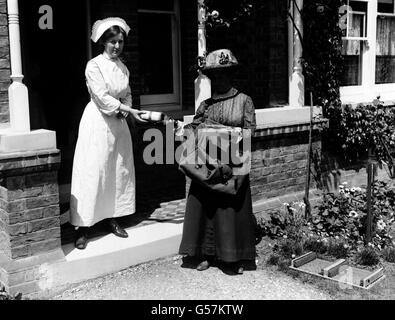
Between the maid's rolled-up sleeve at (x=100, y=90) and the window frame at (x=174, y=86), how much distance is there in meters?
2.70

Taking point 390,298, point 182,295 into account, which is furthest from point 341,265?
point 182,295

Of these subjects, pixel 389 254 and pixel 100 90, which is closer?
pixel 100 90

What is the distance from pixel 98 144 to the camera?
190 inches

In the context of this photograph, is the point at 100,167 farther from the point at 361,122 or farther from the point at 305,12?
the point at 361,122

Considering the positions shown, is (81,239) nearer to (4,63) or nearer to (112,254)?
(112,254)

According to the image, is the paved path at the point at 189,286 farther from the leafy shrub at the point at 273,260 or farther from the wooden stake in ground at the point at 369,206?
the wooden stake in ground at the point at 369,206

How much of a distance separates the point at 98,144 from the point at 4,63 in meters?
1.13

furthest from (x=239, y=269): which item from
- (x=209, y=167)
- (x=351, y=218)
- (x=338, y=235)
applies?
(x=351, y=218)

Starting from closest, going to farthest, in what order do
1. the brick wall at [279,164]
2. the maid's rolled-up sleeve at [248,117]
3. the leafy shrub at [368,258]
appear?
1. the maid's rolled-up sleeve at [248,117]
2. the leafy shrub at [368,258]
3. the brick wall at [279,164]

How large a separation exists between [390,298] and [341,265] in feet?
2.19

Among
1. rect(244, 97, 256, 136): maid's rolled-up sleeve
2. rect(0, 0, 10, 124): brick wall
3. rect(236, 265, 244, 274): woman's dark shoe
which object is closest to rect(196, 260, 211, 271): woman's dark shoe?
rect(236, 265, 244, 274): woman's dark shoe

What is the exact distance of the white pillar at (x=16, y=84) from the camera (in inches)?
166

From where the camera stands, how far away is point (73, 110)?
7.00 m

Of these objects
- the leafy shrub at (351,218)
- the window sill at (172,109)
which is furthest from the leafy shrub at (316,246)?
the window sill at (172,109)
